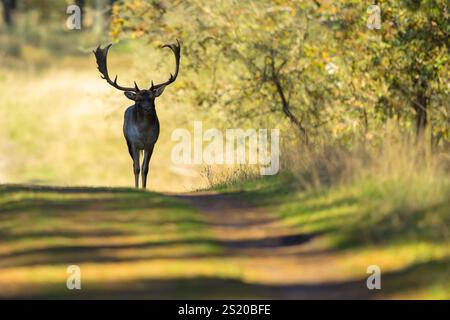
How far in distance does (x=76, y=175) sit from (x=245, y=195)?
28227 millimetres

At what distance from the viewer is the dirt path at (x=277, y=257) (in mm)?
9555

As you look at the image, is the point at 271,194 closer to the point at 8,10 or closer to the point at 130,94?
the point at 130,94

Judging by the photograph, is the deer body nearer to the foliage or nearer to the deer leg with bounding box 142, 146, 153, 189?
the deer leg with bounding box 142, 146, 153, 189

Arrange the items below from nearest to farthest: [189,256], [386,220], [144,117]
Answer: [189,256] < [386,220] < [144,117]

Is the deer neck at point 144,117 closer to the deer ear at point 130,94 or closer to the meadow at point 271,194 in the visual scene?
the deer ear at point 130,94

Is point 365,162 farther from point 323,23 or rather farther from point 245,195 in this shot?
point 323,23

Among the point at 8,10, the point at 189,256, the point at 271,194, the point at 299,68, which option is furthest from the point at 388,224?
the point at 8,10

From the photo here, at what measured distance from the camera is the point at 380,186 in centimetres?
1283

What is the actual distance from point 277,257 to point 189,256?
2.73 feet

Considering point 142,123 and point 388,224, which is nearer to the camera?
point 388,224

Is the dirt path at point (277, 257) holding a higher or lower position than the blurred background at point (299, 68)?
lower

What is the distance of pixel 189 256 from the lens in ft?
34.9

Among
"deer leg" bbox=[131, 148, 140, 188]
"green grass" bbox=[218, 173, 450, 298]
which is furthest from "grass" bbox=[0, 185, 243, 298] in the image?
"deer leg" bbox=[131, 148, 140, 188]

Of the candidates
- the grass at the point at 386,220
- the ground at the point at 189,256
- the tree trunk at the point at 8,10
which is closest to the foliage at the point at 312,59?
the grass at the point at 386,220
